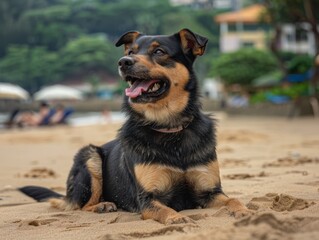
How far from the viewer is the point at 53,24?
102 metres

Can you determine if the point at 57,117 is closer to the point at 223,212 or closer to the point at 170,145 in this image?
the point at 170,145

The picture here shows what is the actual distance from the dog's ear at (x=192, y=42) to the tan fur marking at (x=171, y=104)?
16cm

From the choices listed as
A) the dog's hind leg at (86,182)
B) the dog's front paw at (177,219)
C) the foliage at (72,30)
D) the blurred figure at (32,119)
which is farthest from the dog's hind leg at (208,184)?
the foliage at (72,30)

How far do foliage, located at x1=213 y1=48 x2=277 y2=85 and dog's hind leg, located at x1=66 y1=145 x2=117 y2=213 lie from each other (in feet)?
159

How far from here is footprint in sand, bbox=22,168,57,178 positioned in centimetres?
864

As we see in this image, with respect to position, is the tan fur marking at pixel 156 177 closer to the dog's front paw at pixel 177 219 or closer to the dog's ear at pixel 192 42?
the dog's front paw at pixel 177 219

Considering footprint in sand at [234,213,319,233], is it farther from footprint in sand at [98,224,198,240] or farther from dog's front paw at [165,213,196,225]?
dog's front paw at [165,213,196,225]

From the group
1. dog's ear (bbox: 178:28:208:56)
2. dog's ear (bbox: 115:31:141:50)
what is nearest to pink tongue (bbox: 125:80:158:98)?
dog's ear (bbox: 178:28:208:56)

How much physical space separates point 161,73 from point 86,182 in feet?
4.31

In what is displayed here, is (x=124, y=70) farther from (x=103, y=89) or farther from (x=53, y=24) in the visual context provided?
(x=53, y=24)

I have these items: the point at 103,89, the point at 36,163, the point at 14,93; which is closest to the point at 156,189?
the point at 36,163

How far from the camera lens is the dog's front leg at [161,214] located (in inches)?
171

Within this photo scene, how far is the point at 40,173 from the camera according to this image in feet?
29.1

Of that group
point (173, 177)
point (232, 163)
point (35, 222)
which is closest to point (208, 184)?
point (173, 177)
